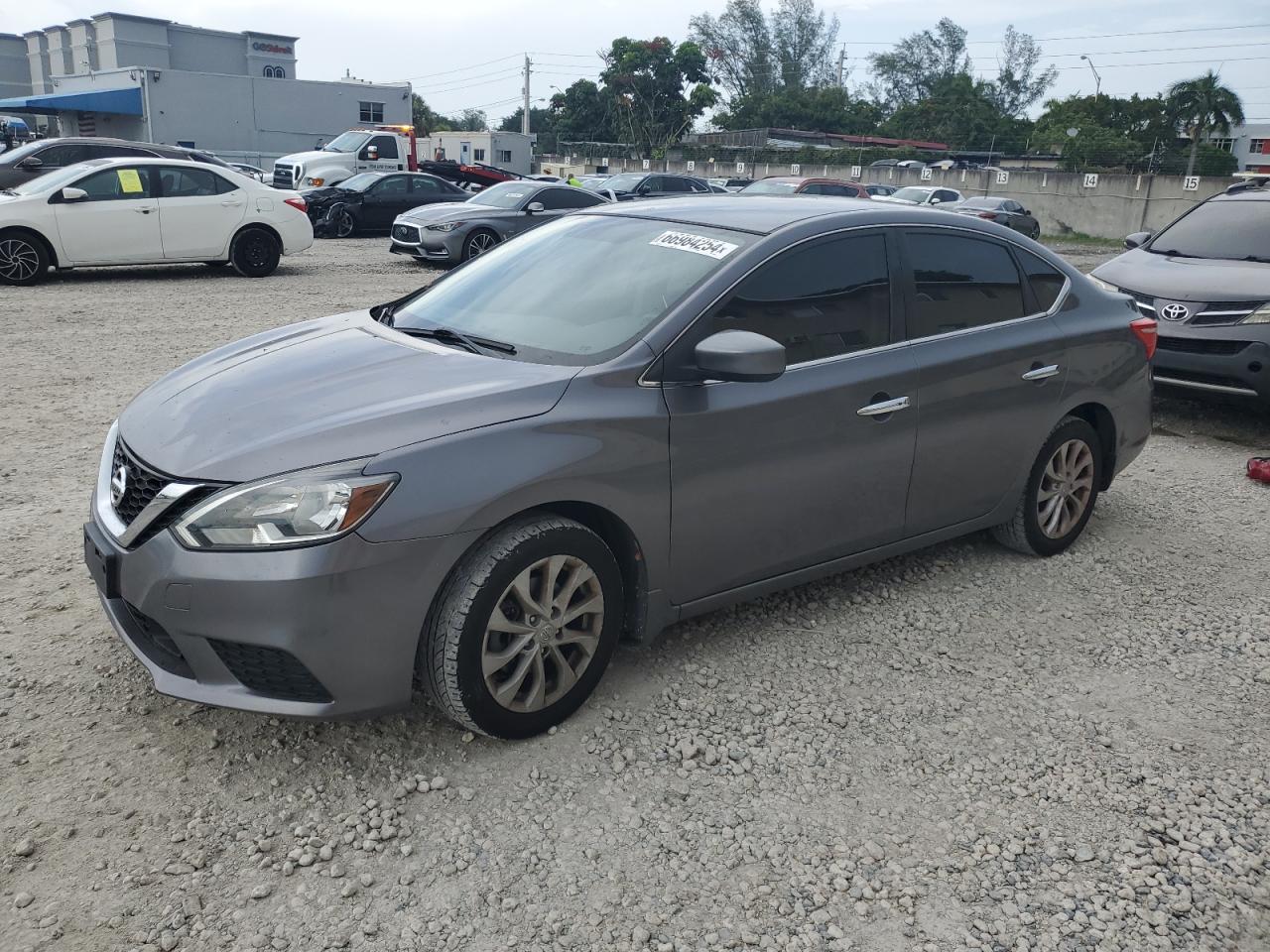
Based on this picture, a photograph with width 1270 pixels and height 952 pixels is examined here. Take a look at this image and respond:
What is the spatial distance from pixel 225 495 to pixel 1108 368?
4.00 meters

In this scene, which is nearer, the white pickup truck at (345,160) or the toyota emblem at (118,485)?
the toyota emblem at (118,485)

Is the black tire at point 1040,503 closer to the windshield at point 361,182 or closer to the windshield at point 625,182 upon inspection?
the windshield at point 361,182

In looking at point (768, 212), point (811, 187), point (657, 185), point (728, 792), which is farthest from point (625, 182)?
point (728, 792)

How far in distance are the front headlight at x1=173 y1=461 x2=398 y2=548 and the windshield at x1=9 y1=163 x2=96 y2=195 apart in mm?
11171

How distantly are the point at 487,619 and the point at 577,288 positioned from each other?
4.64 feet

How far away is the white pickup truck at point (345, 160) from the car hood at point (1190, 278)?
68.7 ft

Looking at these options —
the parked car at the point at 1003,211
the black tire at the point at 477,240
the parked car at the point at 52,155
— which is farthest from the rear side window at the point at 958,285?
the parked car at the point at 1003,211

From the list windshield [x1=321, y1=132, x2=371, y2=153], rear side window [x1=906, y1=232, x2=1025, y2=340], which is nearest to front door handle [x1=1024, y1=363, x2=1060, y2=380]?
rear side window [x1=906, y1=232, x2=1025, y2=340]

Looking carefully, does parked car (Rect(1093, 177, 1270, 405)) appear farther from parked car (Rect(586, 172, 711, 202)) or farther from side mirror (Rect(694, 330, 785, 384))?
parked car (Rect(586, 172, 711, 202))

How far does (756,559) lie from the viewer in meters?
3.78

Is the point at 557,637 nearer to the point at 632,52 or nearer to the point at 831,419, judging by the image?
the point at 831,419

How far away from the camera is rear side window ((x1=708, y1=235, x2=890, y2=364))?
3707 millimetres

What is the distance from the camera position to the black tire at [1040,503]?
482 cm

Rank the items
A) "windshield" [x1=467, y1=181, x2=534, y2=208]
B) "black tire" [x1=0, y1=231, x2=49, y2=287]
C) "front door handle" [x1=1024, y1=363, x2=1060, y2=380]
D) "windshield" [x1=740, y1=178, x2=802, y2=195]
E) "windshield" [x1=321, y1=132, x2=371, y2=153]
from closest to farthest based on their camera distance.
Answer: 1. "front door handle" [x1=1024, y1=363, x2=1060, y2=380]
2. "black tire" [x1=0, y1=231, x2=49, y2=287]
3. "windshield" [x1=467, y1=181, x2=534, y2=208]
4. "windshield" [x1=740, y1=178, x2=802, y2=195]
5. "windshield" [x1=321, y1=132, x2=371, y2=153]
